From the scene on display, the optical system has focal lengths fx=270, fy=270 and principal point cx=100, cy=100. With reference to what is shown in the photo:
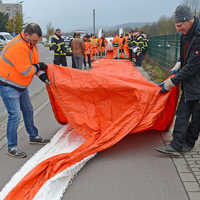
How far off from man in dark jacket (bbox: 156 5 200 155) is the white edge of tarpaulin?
4.20 feet

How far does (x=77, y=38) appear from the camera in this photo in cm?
1158

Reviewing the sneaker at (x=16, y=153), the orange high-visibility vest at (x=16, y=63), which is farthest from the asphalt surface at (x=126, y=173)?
the orange high-visibility vest at (x=16, y=63)

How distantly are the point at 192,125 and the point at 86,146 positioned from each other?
157 centimetres

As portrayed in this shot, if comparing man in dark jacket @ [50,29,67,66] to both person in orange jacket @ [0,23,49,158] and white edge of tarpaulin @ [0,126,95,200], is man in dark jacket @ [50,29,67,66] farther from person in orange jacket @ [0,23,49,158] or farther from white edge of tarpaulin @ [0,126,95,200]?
person in orange jacket @ [0,23,49,158]

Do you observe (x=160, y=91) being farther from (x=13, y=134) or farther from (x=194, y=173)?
(x=13, y=134)

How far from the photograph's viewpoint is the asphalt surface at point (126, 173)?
121 inches

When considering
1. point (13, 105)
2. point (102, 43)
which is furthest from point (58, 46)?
point (102, 43)

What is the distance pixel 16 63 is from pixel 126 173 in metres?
2.05

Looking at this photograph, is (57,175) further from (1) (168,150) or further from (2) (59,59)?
(2) (59,59)

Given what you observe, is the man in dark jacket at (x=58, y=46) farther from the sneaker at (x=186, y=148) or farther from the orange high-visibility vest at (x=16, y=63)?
the sneaker at (x=186, y=148)

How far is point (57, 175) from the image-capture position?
10.6 feet

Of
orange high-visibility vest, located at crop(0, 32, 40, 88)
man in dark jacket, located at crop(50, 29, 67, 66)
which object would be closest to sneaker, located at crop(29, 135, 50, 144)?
orange high-visibility vest, located at crop(0, 32, 40, 88)

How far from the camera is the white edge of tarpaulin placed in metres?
3.03

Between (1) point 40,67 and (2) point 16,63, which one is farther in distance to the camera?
(1) point 40,67
